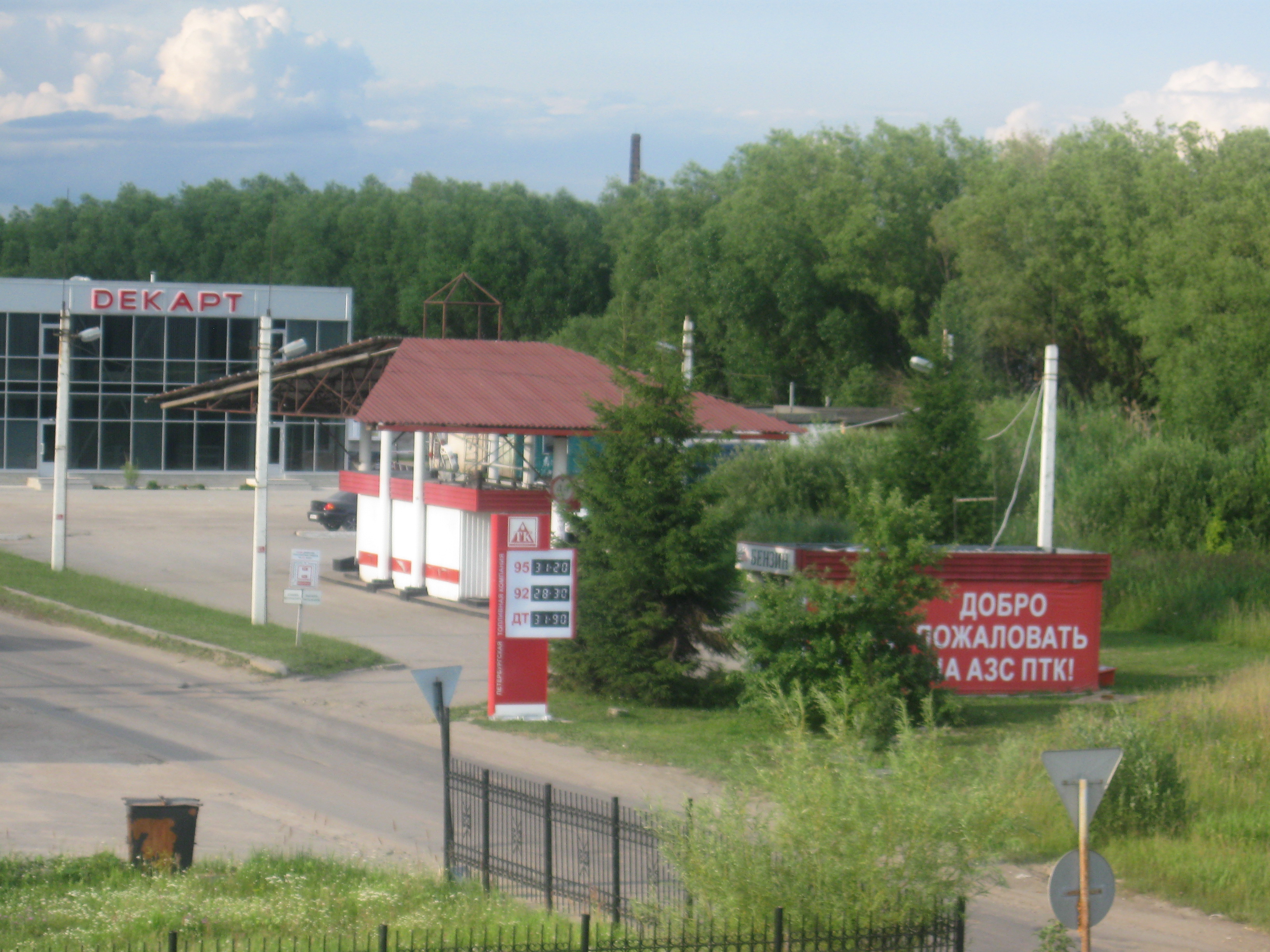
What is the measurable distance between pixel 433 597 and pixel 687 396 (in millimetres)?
11160

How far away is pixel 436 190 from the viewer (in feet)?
352

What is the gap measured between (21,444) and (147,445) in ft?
18.4

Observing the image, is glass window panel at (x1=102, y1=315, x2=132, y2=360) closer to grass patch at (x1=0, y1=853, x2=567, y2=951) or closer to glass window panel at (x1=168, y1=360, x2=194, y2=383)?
glass window panel at (x1=168, y1=360, x2=194, y2=383)

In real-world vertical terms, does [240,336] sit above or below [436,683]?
above

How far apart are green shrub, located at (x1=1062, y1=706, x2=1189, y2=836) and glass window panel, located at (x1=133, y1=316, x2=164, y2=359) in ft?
184

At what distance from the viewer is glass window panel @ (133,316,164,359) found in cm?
6184

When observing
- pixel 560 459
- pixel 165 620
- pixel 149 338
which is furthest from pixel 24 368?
pixel 165 620

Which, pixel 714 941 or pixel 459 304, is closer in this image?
pixel 714 941

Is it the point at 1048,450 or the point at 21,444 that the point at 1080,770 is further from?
the point at 21,444

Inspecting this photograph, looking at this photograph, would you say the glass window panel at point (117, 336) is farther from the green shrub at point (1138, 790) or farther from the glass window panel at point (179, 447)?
the green shrub at point (1138, 790)

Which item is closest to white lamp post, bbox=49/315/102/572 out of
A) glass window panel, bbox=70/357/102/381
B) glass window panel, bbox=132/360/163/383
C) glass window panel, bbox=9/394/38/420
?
glass window panel, bbox=132/360/163/383

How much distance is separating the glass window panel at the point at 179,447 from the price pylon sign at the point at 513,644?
164ft

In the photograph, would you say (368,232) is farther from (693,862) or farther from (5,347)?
(693,862)

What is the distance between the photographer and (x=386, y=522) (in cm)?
2970
